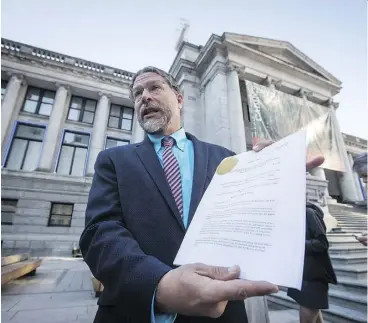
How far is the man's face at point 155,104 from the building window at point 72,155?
59.7 ft

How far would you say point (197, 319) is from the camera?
111cm

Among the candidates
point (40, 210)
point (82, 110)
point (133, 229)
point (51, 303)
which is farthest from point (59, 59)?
point (133, 229)

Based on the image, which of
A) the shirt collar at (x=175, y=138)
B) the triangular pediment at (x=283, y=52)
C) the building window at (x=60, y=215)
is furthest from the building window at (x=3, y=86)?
the shirt collar at (x=175, y=138)

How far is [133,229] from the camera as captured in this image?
4.07 ft

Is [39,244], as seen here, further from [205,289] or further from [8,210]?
[205,289]

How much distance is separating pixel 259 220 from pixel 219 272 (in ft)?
0.83

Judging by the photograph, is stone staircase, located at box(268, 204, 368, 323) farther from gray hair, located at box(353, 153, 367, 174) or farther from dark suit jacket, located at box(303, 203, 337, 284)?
gray hair, located at box(353, 153, 367, 174)

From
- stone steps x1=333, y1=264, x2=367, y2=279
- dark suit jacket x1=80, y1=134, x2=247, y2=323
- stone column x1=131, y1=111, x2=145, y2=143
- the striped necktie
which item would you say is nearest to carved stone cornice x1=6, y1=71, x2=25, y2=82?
stone column x1=131, y1=111, x2=145, y2=143

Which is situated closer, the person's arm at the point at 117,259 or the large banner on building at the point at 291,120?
the person's arm at the point at 117,259

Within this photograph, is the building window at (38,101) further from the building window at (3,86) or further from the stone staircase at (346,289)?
the stone staircase at (346,289)

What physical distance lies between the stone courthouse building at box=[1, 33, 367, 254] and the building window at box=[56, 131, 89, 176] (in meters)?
0.08

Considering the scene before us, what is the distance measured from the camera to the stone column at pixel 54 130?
15992 mm

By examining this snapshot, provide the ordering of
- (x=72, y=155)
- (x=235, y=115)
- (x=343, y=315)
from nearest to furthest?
(x=343, y=315)
(x=235, y=115)
(x=72, y=155)

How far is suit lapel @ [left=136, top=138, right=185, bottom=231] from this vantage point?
1265mm
